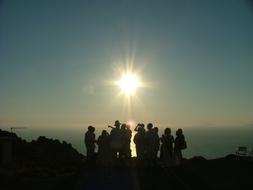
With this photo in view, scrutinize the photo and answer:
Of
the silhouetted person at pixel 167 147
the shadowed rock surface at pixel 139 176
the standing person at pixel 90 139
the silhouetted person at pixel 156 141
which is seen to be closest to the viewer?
the shadowed rock surface at pixel 139 176

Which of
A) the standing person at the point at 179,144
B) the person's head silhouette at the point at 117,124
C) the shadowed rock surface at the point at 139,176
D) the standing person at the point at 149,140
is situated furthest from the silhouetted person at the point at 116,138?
the standing person at the point at 179,144

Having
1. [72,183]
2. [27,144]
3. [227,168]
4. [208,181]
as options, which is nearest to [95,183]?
[72,183]

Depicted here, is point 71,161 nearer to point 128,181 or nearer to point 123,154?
point 123,154

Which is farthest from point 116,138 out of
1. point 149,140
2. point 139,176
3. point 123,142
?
point 139,176

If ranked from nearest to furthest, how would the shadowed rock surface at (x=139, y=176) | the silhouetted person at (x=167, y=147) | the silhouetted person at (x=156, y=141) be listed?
the shadowed rock surface at (x=139, y=176) → the silhouetted person at (x=156, y=141) → the silhouetted person at (x=167, y=147)

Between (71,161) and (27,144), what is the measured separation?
6479 millimetres

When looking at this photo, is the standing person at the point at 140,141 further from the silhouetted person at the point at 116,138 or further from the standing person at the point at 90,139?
the standing person at the point at 90,139

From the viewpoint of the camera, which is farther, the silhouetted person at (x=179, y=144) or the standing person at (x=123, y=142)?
the silhouetted person at (x=179, y=144)

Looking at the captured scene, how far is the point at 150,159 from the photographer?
2578cm

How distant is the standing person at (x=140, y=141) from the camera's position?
25.4m

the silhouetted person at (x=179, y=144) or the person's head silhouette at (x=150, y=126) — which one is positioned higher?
the person's head silhouette at (x=150, y=126)

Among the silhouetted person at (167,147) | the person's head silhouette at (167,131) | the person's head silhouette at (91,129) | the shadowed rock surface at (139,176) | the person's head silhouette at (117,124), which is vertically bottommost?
the shadowed rock surface at (139,176)

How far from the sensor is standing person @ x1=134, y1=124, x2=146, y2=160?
83.5ft

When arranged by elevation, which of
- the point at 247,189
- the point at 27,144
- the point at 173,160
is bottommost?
the point at 247,189
